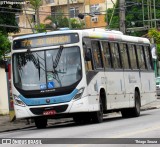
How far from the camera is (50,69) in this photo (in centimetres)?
2325

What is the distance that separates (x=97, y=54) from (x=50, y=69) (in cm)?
238

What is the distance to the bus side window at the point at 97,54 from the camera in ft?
80.7

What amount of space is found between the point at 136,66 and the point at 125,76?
179 centimetres

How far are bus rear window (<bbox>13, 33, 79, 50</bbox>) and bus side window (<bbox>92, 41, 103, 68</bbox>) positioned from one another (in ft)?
4.62

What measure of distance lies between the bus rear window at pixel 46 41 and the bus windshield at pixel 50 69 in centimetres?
26

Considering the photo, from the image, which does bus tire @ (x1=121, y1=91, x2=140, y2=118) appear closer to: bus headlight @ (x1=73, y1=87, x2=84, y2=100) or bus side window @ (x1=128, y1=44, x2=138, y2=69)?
bus side window @ (x1=128, y1=44, x2=138, y2=69)

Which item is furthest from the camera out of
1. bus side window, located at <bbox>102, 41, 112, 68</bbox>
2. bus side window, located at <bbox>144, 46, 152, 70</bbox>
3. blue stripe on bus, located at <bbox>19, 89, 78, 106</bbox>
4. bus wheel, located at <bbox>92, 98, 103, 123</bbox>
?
bus side window, located at <bbox>144, 46, 152, 70</bbox>

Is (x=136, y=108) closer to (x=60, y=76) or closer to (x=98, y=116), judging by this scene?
(x=98, y=116)

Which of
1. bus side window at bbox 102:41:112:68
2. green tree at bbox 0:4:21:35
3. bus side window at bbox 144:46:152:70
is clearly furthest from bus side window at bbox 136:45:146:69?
green tree at bbox 0:4:21:35

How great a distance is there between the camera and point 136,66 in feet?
96.8

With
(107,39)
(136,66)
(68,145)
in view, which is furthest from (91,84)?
(68,145)

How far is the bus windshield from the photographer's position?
23094 millimetres

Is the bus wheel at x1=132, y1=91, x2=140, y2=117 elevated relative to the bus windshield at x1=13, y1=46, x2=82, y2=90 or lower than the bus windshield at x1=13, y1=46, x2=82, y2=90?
lower

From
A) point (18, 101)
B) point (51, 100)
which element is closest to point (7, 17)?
point (18, 101)
